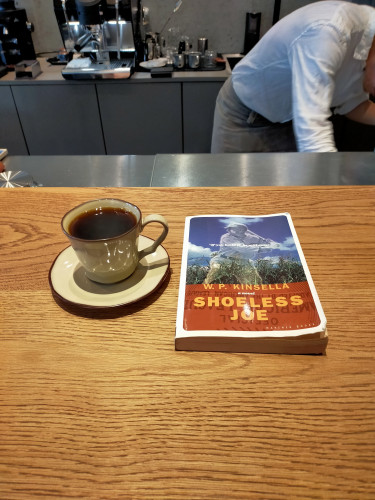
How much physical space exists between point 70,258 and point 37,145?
2.61 meters

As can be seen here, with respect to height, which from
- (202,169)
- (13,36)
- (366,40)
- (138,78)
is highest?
(366,40)

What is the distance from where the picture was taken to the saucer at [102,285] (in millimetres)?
540

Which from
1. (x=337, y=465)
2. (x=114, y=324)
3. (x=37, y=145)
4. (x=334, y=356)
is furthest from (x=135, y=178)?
(x=37, y=145)

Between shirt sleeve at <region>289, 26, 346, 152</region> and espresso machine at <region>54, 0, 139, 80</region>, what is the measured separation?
1.44 m

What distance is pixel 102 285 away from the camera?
57cm

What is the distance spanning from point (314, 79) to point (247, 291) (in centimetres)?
115

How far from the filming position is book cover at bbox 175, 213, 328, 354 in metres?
0.47

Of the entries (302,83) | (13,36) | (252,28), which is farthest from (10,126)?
(302,83)

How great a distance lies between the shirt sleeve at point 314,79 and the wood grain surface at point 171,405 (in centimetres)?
86

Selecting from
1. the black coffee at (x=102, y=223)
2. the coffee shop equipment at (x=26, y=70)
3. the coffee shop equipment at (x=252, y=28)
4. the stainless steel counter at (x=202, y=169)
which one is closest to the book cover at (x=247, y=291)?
the black coffee at (x=102, y=223)

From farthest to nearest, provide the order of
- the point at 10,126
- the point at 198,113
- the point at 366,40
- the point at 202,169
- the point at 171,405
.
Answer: the point at 10,126 < the point at 198,113 < the point at 366,40 < the point at 202,169 < the point at 171,405

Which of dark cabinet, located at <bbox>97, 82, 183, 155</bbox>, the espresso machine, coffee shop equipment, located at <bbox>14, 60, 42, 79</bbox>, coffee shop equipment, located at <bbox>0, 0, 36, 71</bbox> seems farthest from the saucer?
coffee shop equipment, located at <bbox>0, 0, 36, 71</bbox>

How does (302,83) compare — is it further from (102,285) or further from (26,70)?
(26,70)

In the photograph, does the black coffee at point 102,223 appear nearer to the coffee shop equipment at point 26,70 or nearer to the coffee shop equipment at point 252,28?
the coffee shop equipment at point 26,70
